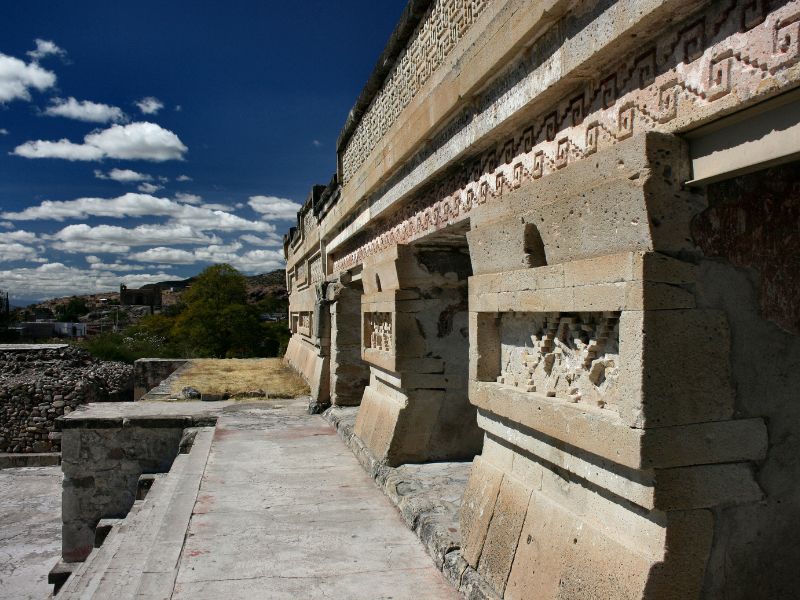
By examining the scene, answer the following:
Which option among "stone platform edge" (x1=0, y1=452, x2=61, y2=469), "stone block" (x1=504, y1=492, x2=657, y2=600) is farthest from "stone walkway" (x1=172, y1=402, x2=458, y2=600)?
"stone platform edge" (x1=0, y1=452, x2=61, y2=469)

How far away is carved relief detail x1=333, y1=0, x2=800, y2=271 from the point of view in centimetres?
168

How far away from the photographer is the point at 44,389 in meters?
15.4

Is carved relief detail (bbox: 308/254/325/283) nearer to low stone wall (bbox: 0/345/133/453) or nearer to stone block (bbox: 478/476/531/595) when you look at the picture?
low stone wall (bbox: 0/345/133/453)

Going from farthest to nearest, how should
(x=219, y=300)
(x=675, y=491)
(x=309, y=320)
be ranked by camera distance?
1. (x=219, y=300)
2. (x=309, y=320)
3. (x=675, y=491)

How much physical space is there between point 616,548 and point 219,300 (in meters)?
28.8

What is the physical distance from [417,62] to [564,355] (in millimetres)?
2728

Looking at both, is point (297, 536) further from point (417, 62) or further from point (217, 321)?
point (217, 321)

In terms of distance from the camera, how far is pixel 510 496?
3.02 m

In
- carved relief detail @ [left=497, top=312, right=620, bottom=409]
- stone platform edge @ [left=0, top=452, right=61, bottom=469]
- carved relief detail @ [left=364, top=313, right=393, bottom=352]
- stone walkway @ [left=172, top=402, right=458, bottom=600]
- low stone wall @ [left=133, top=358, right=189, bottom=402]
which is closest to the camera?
carved relief detail @ [left=497, top=312, right=620, bottom=409]

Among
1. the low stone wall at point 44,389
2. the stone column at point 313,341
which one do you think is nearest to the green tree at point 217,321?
the low stone wall at point 44,389

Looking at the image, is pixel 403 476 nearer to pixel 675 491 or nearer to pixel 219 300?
pixel 675 491

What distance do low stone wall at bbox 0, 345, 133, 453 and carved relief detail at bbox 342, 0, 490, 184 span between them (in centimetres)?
1092

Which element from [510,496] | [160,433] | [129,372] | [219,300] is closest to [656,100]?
[510,496]

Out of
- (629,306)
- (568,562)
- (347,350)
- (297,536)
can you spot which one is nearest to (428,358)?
(297,536)
